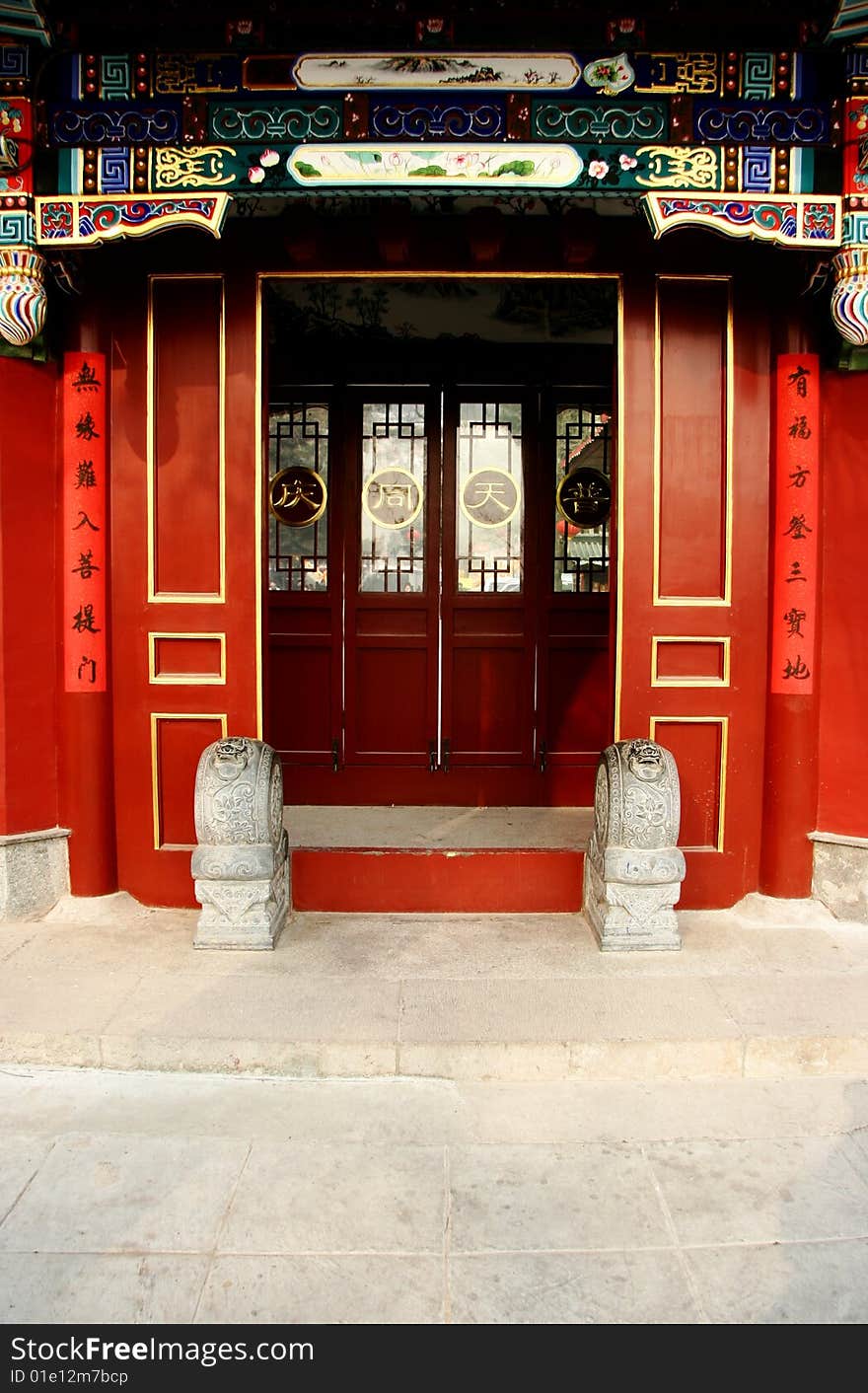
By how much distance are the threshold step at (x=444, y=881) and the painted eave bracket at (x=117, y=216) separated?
10.2 ft

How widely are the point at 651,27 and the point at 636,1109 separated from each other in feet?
15.3

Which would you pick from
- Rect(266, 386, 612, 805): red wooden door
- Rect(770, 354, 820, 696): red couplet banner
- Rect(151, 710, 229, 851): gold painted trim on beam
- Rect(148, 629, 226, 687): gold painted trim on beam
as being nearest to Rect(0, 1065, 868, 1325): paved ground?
Rect(151, 710, 229, 851): gold painted trim on beam

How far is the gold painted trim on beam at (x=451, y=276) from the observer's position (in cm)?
491

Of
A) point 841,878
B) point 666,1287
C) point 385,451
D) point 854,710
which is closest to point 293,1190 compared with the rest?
point 666,1287

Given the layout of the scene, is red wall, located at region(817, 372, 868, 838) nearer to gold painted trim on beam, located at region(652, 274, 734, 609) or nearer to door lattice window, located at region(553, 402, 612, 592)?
gold painted trim on beam, located at region(652, 274, 734, 609)

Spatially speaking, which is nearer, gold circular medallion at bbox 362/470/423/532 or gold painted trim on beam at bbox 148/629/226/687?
gold painted trim on beam at bbox 148/629/226/687

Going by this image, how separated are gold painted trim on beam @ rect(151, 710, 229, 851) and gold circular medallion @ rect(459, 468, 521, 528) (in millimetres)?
2603

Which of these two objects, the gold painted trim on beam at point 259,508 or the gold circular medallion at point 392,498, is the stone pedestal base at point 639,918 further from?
the gold circular medallion at point 392,498

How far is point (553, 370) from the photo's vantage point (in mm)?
6699

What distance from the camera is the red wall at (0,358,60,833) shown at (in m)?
4.79

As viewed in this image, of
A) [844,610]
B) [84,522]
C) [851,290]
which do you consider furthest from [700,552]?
[84,522]

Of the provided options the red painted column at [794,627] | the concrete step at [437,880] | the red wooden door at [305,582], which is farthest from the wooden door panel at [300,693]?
the red painted column at [794,627]
